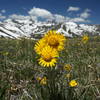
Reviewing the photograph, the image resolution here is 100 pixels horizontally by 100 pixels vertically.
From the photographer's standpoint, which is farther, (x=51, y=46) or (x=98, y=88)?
(x=98, y=88)

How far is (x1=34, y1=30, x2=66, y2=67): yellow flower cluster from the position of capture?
2.73m

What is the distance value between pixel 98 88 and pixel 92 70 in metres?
0.87

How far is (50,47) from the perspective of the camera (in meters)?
2.81

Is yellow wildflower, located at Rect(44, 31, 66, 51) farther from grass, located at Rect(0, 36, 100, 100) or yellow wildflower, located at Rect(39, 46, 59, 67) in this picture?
grass, located at Rect(0, 36, 100, 100)

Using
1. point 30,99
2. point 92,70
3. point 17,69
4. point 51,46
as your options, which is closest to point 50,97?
point 30,99

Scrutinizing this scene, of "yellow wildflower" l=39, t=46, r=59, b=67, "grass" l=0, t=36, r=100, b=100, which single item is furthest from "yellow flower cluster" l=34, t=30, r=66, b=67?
"grass" l=0, t=36, r=100, b=100

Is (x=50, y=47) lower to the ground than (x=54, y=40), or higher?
lower

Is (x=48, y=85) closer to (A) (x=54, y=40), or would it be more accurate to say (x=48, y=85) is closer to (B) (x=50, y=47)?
(B) (x=50, y=47)

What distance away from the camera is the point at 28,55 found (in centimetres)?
619

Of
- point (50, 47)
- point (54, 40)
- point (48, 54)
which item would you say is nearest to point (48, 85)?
point (48, 54)

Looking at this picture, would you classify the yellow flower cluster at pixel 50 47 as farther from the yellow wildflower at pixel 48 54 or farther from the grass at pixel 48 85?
the grass at pixel 48 85

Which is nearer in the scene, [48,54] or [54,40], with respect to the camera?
[48,54]

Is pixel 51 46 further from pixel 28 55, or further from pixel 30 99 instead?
pixel 28 55

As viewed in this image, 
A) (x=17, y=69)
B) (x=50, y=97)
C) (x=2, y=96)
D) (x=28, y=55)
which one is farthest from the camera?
(x=28, y=55)
